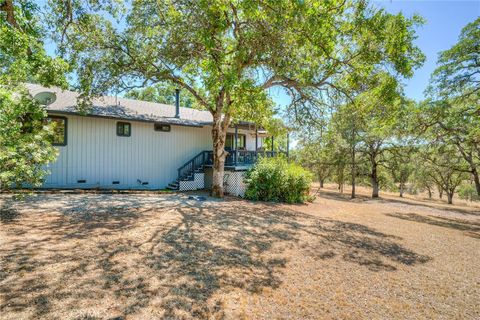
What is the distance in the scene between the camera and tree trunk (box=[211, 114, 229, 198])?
1148cm

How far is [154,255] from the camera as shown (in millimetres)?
4461

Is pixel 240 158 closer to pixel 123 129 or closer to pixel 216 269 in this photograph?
pixel 123 129

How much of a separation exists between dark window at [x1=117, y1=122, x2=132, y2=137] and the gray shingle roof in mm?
553

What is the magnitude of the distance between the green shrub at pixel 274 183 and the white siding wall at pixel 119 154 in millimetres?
4702

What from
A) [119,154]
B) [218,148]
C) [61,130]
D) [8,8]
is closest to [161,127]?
[119,154]

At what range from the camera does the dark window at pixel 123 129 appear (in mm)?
12688

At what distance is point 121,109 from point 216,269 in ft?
38.1

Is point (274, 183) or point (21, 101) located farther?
point (274, 183)

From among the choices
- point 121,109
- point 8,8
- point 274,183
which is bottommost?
point 274,183

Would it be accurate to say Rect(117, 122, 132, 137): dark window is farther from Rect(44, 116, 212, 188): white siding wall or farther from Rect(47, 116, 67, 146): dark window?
Rect(47, 116, 67, 146): dark window

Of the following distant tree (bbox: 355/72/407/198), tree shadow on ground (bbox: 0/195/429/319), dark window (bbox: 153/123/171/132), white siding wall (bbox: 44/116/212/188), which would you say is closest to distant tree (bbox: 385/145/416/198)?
distant tree (bbox: 355/72/407/198)

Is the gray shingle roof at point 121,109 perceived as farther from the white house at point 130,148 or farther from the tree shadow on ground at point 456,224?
the tree shadow on ground at point 456,224

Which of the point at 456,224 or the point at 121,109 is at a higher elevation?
the point at 121,109

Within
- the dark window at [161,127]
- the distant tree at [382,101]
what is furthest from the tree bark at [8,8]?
the distant tree at [382,101]
